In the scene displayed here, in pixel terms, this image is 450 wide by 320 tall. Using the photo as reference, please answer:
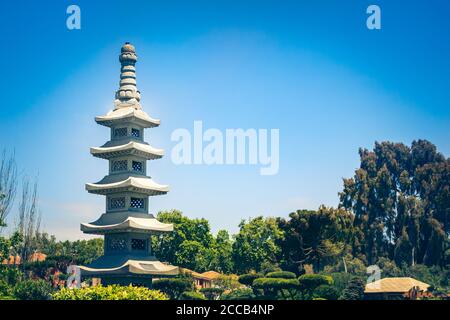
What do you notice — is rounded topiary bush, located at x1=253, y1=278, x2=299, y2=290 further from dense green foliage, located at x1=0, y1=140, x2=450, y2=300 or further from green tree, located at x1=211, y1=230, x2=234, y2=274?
green tree, located at x1=211, y1=230, x2=234, y2=274

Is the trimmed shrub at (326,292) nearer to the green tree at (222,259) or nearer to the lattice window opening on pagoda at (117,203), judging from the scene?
the lattice window opening on pagoda at (117,203)

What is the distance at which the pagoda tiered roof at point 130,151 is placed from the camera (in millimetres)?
59812

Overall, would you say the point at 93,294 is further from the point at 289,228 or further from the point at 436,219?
the point at 436,219

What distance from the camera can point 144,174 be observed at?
61594mm

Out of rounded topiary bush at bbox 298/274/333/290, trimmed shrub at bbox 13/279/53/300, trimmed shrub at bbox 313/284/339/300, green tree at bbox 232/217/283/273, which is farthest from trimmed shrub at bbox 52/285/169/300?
green tree at bbox 232/217/283/273

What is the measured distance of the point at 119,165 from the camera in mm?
61438

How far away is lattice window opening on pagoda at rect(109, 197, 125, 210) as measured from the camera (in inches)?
2368

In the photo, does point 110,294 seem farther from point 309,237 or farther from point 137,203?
point 309,237

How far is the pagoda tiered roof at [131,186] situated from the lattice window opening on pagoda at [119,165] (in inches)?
45.7

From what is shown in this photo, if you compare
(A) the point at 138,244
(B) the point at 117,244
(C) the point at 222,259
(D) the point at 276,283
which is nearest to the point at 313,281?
(D) the point at 276,283

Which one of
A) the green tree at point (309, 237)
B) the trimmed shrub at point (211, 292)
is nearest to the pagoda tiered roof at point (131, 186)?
the trimmed shrub at point (211, 292)

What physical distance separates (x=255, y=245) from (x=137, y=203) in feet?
65.6

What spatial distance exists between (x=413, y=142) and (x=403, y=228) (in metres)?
13.5
